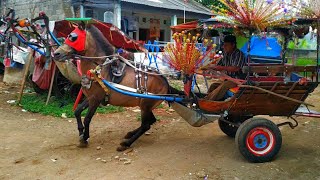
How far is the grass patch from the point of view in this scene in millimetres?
8328

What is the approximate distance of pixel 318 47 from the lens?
477 centimetres

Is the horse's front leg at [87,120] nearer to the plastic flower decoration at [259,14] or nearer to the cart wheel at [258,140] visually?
the cart wheel at [258,140]

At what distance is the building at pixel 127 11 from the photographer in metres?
14.7

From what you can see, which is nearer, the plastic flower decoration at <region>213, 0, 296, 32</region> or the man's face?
the plastic flower decoration at <region>213, 0, 296, 32</region>

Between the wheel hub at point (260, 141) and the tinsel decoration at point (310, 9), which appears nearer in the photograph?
the tinsel decoration at point (310, 9)

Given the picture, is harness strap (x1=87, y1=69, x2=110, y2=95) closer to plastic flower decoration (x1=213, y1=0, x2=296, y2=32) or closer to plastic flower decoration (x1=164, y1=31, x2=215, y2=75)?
plastic flower decoration (x1=164, y1=31, x2=215, y2=75)

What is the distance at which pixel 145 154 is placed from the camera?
5367 mm

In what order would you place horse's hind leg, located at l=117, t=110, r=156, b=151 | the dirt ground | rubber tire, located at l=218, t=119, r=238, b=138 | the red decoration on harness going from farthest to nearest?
rubber tire, located at l=218, t=119, r=238, b=138
horse's hind leg, located at l=117, t=110, r=156, b=151
the red decoration on harness
the dirt ground

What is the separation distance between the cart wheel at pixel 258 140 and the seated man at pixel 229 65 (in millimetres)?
659

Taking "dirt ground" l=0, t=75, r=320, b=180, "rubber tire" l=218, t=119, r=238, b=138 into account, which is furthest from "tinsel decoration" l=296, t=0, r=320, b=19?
"rubber tire" l=218, t=119, r=238, b=138

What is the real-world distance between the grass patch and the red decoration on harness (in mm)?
3071

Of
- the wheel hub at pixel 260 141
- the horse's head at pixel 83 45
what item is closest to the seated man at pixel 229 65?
the wheel hub at pixel 260 141

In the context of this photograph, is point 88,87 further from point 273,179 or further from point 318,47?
point 318,47

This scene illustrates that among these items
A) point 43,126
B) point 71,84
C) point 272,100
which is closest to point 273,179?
point 272,100
